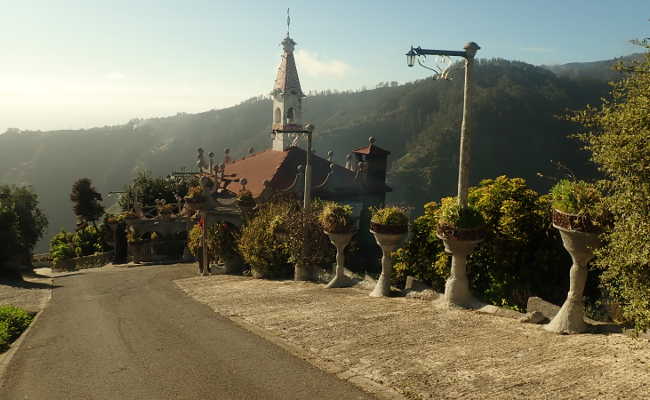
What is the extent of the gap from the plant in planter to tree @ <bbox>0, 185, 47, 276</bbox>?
971 inches

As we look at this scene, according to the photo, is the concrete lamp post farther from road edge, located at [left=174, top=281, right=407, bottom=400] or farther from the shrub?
the shrub

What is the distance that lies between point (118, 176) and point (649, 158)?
655 feet

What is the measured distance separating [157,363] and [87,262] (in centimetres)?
3781

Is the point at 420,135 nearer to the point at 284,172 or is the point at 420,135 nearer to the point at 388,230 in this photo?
the point at 284,172

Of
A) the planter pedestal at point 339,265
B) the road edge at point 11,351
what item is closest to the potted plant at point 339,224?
the planter pedestal at point 339,265

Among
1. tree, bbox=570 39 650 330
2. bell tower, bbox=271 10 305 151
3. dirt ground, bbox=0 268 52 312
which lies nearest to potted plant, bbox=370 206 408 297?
tree, bbox=570 39 650 330

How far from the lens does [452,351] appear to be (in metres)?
8.20

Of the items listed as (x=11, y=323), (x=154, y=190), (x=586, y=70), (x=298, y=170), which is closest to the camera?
(x=11, y=323)

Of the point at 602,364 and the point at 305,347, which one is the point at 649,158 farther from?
the point at 305,347

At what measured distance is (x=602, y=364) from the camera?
7020 mm

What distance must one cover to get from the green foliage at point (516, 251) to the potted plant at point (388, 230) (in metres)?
0.94

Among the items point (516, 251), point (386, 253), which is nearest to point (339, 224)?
point (386, 253)

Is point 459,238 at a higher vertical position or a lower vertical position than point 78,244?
higher

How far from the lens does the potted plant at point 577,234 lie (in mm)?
8352
